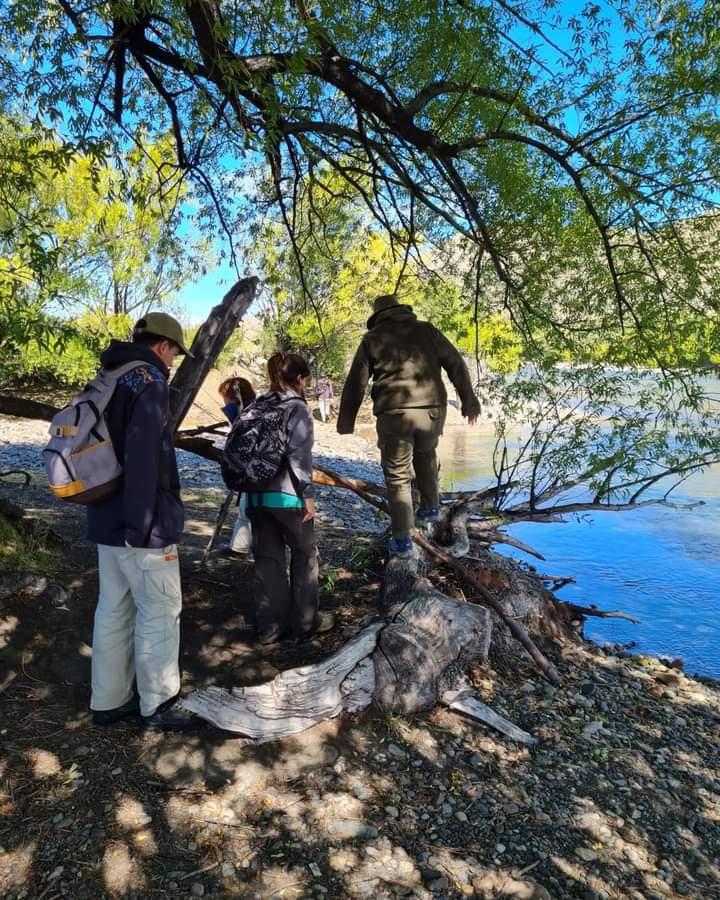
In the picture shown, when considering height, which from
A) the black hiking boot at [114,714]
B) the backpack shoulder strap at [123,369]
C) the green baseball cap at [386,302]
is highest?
the green baseball cap at [386,302]

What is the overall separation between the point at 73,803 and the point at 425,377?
124 inches

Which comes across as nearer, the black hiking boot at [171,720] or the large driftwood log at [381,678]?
the black hiking boot at [171,720]

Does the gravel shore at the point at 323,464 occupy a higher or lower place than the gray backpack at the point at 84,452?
lower

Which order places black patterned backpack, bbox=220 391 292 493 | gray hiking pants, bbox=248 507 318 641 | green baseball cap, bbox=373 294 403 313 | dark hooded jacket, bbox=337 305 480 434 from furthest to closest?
green baseball cap, bbox=373 294 403 313 < dark hooded jacket, bbox=337 305 480 434 < gray hiking pants, bbox=248 507 318 641 < black patterned backpack, bbox=220 391 292 493

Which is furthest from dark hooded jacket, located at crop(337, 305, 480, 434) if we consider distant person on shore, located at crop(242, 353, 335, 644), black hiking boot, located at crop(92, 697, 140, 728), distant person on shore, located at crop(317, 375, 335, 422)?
distant person on shore, located at crop(317, 375, 335, 422)

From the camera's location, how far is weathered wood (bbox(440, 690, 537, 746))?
3539 mm

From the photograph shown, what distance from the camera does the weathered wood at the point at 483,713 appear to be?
3.54 m

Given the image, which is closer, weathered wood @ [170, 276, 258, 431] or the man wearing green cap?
the man wearing green cap

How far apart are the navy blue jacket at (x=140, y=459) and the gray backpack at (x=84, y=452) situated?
0.13 feet

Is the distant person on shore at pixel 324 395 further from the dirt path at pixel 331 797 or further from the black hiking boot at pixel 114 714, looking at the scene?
the black hiking boot at pixel 114 714

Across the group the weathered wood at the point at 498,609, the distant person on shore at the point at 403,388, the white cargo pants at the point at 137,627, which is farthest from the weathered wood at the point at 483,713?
the white cargo pants at the point at 137,627

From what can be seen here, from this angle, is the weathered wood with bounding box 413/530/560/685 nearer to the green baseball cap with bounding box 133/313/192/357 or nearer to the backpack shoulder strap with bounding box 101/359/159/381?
the green baseball cap with bounding box 133/313/192/357

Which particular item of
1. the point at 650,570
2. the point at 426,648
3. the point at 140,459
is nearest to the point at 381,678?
the point at 426,648

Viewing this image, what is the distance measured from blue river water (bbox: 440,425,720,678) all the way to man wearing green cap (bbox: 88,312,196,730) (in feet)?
15.7
